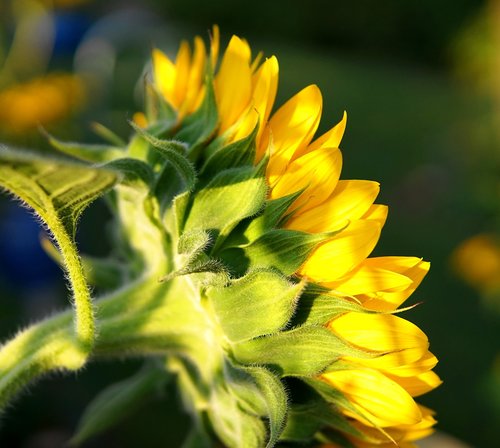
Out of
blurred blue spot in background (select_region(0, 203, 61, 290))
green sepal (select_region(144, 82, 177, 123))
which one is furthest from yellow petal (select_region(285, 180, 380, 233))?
blurred blue spot in background (select_region(0, 203, 61, 290))

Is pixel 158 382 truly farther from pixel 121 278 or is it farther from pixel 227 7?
pixel 227 7

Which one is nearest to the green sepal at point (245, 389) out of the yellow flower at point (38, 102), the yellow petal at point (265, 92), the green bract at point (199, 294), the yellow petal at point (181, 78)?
the green bract at point (199, 294)

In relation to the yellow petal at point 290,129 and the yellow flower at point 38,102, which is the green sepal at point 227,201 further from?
the yellow flower at point 38,102

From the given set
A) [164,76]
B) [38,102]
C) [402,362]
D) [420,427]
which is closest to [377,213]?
[402,362]

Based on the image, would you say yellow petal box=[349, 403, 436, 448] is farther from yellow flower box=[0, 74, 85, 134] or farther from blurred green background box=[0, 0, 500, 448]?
yellow flower box=[0, 74, 85, 134]

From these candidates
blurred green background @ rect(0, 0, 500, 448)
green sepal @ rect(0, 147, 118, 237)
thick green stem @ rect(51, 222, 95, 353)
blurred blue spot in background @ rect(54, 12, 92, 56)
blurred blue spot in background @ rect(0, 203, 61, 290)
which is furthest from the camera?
blurred blue spot in background @ rect(54, 12, 92, 56)

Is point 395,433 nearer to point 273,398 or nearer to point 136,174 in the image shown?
point 273,398

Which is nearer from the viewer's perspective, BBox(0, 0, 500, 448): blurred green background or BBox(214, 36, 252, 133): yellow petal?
BBox(214, 36, 252, 133): yellow petal
